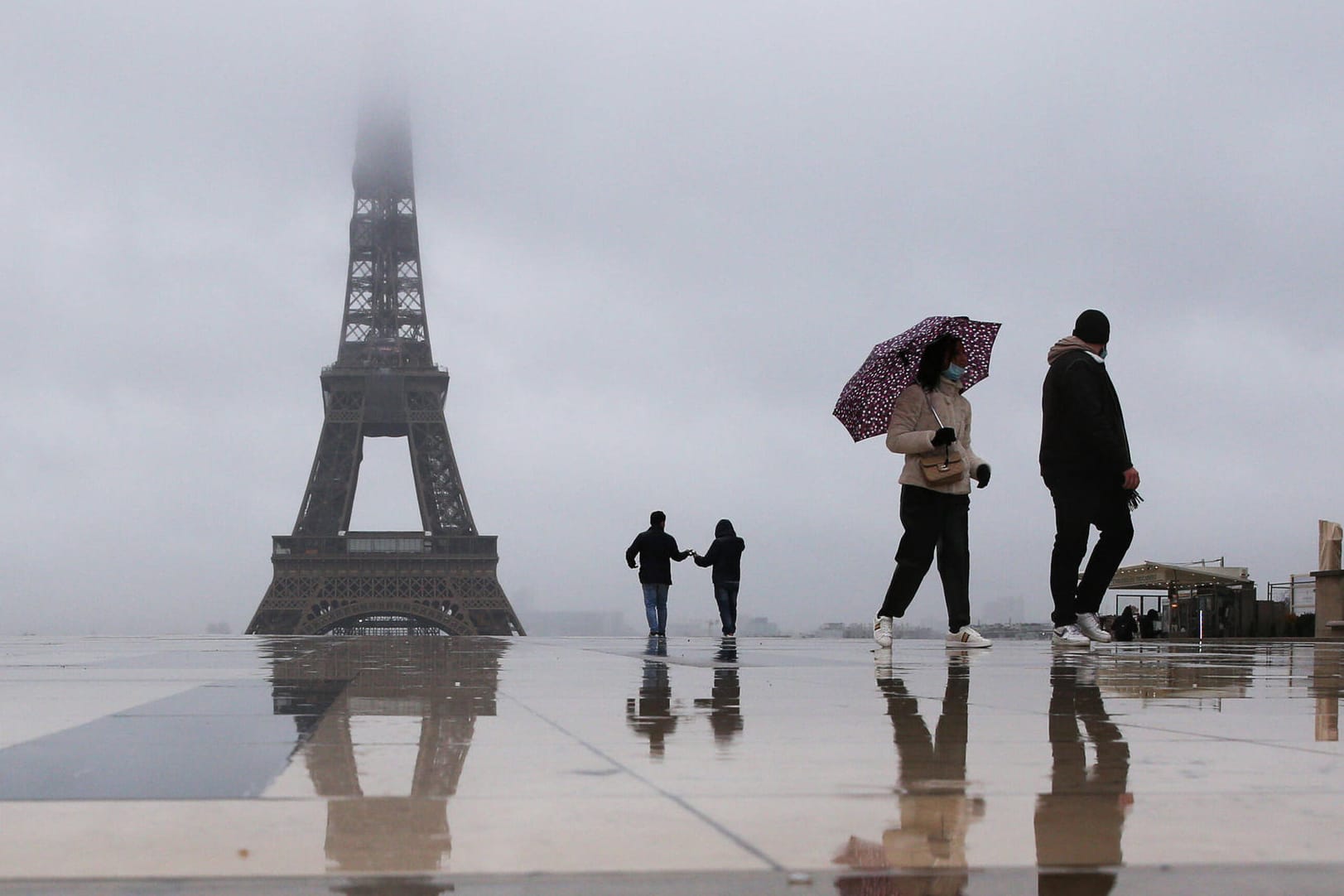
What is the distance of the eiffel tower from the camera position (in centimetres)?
6181

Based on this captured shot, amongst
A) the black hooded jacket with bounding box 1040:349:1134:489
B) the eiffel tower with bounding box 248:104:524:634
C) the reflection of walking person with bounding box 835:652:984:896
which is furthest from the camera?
the eiffel tower with bounding box 248:104:524:634

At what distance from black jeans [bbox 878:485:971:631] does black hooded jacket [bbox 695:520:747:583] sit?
8.83 meters

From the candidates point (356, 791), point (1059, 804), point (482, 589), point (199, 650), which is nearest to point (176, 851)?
point (356, 791)

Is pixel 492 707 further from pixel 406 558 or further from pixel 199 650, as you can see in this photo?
pixel 406 558

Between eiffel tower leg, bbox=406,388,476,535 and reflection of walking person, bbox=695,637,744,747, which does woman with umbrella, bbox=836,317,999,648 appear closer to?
reflection of walking person, bbox=695,637,744,747

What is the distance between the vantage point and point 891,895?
1.80m

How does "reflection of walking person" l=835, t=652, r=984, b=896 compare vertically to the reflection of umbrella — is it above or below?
below

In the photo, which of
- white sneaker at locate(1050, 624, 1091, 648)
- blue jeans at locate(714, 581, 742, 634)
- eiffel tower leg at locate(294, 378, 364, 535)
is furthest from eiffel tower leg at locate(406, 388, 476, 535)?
white sneaker at locate(1050, 624, 1091, 648)

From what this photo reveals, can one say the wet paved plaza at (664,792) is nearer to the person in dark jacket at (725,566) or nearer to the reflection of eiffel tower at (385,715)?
the reflection of eiffel tower at (385,715)

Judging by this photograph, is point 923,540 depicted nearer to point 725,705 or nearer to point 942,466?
point 942,466

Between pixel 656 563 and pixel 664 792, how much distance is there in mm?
15912

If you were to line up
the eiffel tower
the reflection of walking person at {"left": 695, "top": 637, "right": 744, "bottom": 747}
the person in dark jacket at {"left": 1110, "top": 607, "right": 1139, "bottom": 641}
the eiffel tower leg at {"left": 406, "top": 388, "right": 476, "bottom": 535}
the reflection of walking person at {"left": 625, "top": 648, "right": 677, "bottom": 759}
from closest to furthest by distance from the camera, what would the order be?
1. the reflection of walking person at {"left": 625, "top": 648, "right": 677, "bottom": 759}
2. the reflection of walking person at {"left": 695, "top": 637, "right": 744, "bottom": 747}
3. the person in dark jacket at {"left": 1110, "top": 607, "right": 1139, "bottom": 641}
4. the eiffel tower
5. the eiffel tower leg at {"left": 406, "top": 388, "right": 476, "bottom": 535}

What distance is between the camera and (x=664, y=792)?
2645 mm

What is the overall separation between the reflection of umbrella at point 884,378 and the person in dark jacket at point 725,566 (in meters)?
8.37
